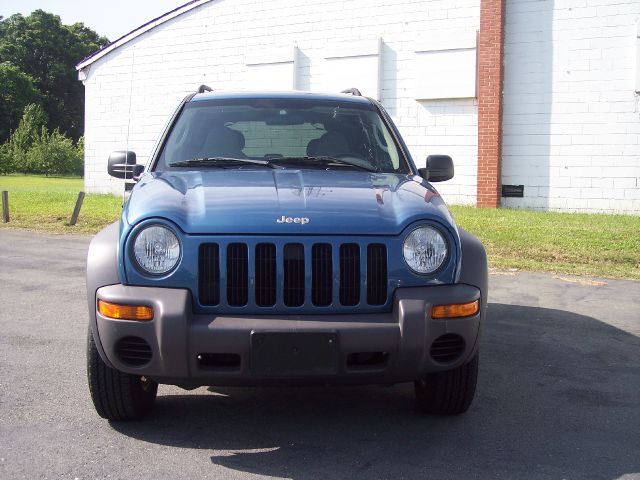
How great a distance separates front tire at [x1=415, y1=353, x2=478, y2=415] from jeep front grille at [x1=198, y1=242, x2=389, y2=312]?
2.32 ft

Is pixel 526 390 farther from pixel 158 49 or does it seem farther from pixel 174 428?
pixel 158 49

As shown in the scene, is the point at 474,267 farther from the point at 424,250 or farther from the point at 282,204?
the point at 282,204

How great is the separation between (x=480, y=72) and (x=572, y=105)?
1.95m

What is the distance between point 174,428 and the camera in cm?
433

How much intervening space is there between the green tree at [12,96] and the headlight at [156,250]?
218 feet

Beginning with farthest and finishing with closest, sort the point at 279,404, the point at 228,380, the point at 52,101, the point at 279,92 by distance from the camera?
the point at 52,101 → the point at 279,92 → the point at 279,404 → the point at 228,380

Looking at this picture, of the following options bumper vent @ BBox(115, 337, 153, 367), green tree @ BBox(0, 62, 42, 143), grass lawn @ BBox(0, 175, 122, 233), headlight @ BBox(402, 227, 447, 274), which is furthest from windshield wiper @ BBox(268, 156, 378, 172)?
green tree @ BBox(0, 62, 42, 143)

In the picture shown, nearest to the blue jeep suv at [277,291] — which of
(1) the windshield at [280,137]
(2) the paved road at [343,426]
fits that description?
(2) the paved road at [343,426]

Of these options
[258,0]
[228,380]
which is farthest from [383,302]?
[258,0]

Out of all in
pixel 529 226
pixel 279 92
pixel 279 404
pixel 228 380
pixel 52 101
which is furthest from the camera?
pixel 52 101

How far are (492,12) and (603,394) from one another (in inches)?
527

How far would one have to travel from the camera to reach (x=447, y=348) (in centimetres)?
398

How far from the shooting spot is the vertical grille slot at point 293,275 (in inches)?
152

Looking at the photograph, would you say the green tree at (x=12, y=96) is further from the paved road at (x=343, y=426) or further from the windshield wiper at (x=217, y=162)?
the windshield wiper at (x=217, y=162)
